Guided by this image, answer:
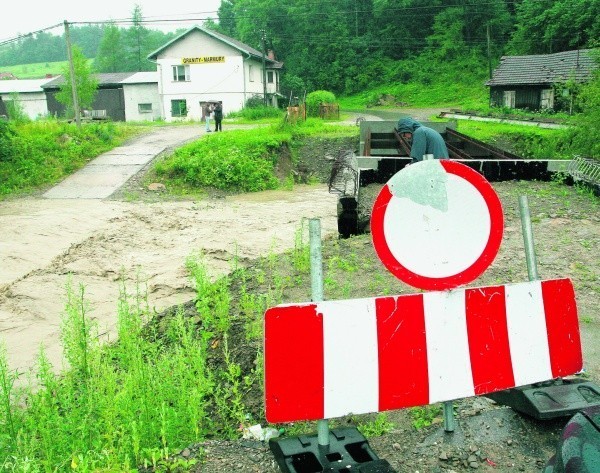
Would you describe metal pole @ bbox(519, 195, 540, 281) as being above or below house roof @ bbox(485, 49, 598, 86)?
below

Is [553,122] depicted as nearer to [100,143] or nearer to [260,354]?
[100,143]

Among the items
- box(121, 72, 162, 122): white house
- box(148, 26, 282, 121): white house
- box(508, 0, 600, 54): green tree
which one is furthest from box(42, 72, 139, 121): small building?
box(508, 0, 600, 54): green tree

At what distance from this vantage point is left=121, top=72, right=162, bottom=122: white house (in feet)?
186

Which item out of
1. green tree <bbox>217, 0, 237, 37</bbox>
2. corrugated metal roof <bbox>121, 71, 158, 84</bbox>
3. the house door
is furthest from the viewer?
green tree <bbox>217, 0, 237, 37</bbox>

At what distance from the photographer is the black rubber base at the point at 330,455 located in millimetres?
3084

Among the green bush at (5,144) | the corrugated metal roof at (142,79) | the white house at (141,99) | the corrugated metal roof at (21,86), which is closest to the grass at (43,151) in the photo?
the green bush at (5,144)

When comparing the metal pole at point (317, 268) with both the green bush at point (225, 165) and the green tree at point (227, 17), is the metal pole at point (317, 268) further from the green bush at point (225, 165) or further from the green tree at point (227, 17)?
the green tree at point (227, 17)

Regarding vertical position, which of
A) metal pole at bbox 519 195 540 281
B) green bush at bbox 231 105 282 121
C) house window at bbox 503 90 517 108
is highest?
house window at bbox 503 90 517 108

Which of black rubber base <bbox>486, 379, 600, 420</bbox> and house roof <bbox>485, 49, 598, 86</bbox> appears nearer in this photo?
black rubber base <bbox>486, 379, 600, 420</bbox>

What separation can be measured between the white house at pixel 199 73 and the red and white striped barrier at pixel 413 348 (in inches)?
1924

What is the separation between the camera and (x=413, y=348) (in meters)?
3.29

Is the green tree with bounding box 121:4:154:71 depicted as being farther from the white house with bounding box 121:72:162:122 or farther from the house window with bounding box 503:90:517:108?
the house window with bounding box 503:90:517:108

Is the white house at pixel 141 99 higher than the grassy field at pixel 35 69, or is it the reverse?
the grassy field at pixel 35 69

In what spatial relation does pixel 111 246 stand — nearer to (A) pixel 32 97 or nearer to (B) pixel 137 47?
(A) pixel 32 97
